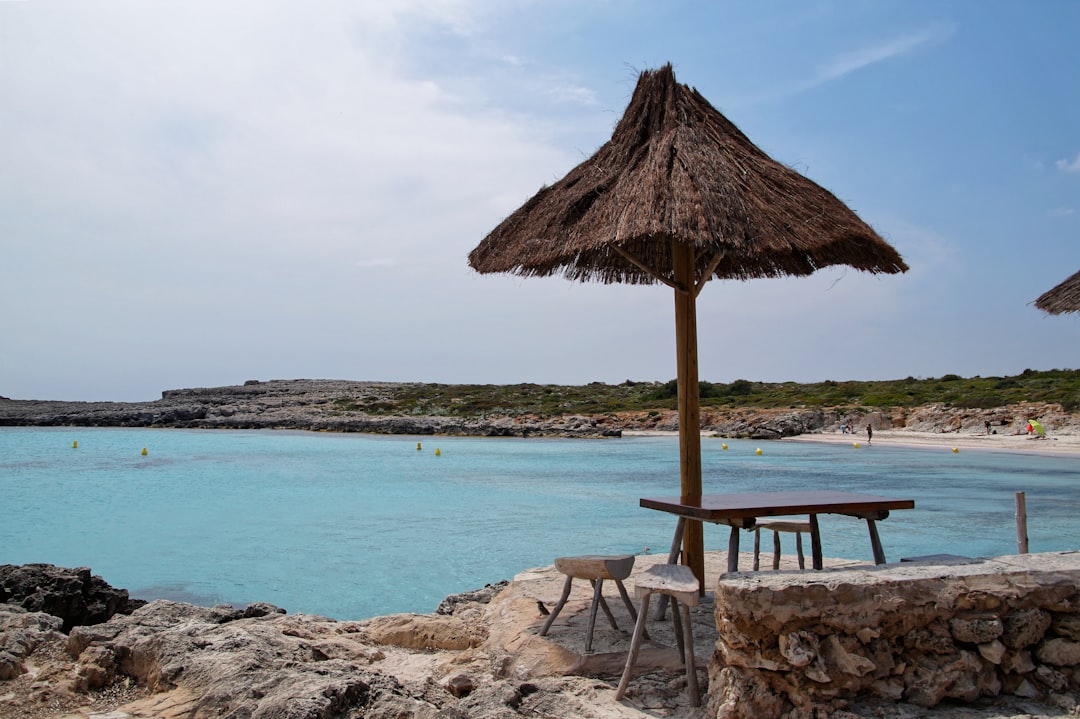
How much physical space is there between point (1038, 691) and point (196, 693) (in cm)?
380

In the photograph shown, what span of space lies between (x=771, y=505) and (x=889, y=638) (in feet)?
3.50

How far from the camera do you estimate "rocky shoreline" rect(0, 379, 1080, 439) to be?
Answer: 102 feet

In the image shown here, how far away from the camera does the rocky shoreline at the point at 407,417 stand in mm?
31109

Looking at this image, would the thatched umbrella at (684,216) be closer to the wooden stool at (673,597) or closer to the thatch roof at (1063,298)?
the wooden stool at (673,597)

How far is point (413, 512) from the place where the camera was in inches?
611

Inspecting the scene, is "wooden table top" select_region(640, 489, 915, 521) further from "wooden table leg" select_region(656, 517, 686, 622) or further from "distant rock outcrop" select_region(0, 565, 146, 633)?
"distant rock outcrop" select_region(0, 565, 146, 633)

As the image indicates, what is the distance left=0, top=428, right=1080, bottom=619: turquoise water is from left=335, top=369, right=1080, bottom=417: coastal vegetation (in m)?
11.0

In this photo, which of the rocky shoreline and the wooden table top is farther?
the rocky shoreline

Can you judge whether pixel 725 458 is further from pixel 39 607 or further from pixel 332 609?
pixel 39 607

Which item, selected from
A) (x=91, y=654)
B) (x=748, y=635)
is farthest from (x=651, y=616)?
(x=91, y=654)

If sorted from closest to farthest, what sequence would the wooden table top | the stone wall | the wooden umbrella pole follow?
the stone wall < the wooden table top < the wooden umbrella pole

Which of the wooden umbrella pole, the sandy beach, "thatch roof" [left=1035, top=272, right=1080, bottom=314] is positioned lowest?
the sandy beach

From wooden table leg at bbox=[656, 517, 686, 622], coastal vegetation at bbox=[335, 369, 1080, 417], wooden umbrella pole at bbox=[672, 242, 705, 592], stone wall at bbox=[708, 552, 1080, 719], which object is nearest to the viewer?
stone wall at bbox=[708, 552, 1080, 719]

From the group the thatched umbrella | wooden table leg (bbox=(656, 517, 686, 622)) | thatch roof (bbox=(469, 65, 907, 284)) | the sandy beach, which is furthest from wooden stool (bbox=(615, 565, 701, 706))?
the sandy beach
